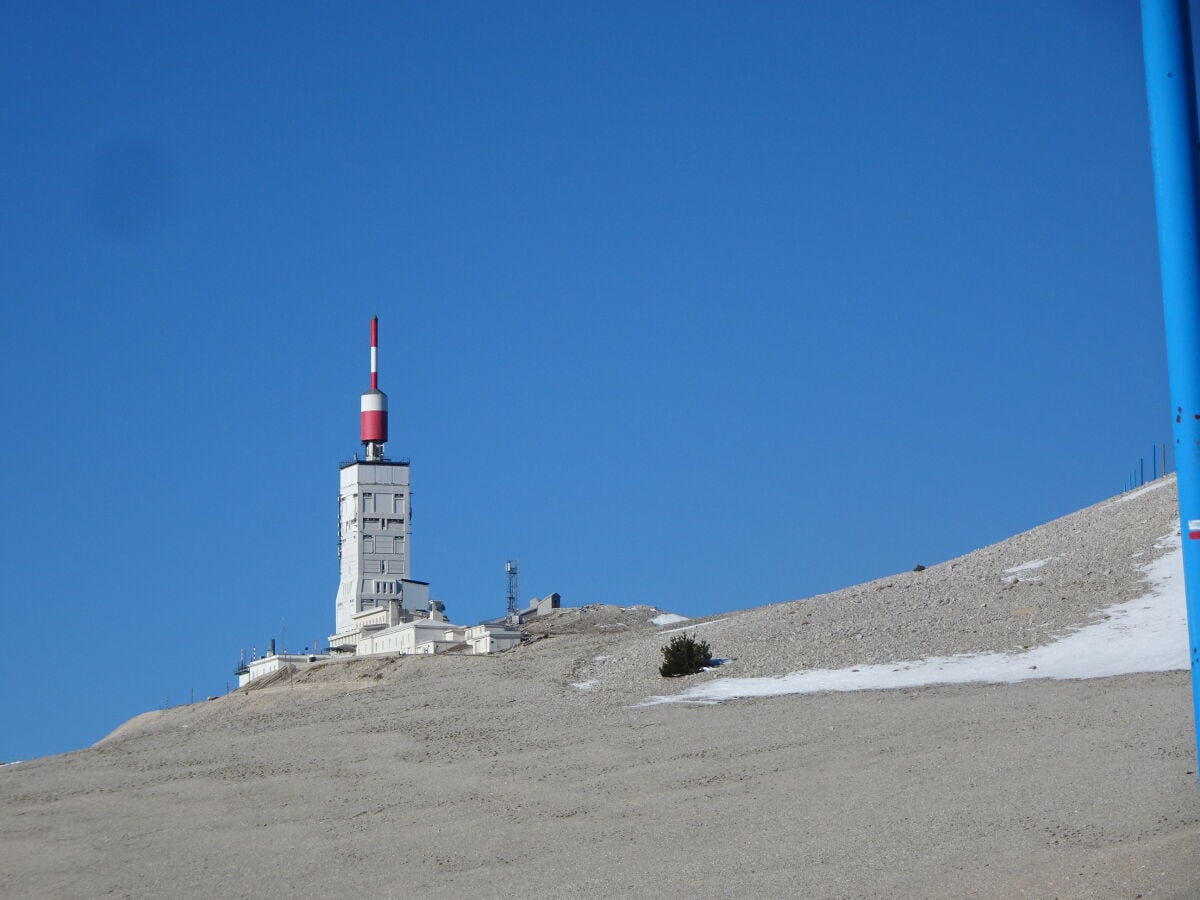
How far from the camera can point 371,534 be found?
85750mm

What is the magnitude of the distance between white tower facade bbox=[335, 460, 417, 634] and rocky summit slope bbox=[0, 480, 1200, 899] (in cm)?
4808

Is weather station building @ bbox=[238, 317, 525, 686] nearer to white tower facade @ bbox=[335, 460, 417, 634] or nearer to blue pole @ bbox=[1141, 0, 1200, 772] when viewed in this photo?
white tower facade @ bbox=[335, 460, 417, 634]

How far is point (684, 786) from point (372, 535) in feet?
217

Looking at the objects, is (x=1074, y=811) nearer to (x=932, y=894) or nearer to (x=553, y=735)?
(x=932, y=894)

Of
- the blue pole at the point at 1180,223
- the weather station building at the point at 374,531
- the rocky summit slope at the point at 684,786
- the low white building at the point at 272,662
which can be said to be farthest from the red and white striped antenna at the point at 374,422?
the blue pole at the point at 1180,223

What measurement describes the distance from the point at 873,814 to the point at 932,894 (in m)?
4.00

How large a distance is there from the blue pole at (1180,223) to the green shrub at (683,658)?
24.7 metres

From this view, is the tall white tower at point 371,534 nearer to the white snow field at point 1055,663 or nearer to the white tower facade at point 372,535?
the white tower facade at point 372,535

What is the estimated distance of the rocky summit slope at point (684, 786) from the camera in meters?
15.7

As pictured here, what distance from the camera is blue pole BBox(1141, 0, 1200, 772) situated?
8.67 m

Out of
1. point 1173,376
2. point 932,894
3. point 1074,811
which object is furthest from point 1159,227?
point 1074,811

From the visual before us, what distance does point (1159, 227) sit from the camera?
28.9ft

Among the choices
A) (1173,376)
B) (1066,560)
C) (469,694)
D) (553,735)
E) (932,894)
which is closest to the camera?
(1173,376)

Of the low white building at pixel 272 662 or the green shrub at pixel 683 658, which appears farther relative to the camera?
the low white building at pixel 272 662
